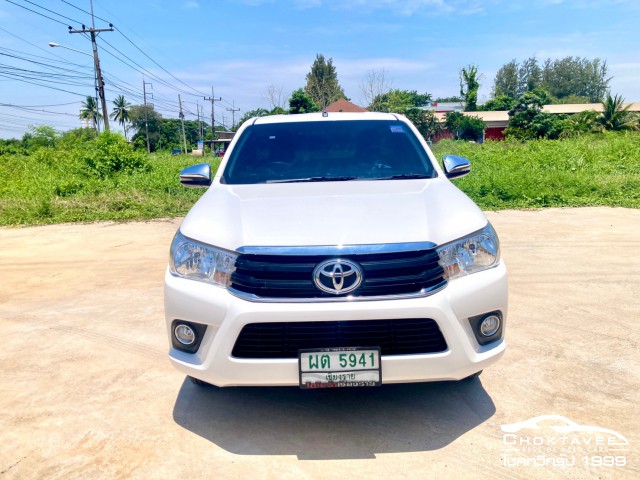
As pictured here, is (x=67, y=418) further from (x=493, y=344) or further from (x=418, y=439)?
(x=493, y=344)

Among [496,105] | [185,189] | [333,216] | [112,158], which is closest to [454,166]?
[333,216]

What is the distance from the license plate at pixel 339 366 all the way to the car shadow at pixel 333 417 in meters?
0.36

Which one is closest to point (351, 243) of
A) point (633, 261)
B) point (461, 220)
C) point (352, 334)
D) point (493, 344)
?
point (352, 334)

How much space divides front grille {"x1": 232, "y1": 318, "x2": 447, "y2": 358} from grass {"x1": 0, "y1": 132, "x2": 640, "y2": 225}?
8131 millimetres

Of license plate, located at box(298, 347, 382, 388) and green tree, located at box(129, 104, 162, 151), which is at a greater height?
green tree, located at box(129, 104, 162, 151)

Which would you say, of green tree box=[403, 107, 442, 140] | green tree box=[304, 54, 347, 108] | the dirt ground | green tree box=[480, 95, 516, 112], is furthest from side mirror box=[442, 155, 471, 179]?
green tree box=[480, 95, 516, 112]

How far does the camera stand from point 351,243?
2371 millimetres

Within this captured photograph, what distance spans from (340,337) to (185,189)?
10.1m

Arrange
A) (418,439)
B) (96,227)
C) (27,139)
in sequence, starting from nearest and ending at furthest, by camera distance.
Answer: (418,439)
(96,227)
(27,139)

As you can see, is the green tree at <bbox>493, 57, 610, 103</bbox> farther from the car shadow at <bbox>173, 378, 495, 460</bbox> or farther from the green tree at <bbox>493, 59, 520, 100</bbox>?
the car shadow at <bbox>173, 378, 495, 460</bbox>

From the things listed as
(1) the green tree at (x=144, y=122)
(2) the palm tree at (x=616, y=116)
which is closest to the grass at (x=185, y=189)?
(2) the palm tree at (x=616, y=116)

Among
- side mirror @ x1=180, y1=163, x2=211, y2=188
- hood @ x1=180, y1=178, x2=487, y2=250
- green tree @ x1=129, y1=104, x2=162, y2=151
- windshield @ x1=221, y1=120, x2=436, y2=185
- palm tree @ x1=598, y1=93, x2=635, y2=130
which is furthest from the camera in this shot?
green tree @ x1=129, y1=104, x2=162, y2=151

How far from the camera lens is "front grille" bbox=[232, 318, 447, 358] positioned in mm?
2340

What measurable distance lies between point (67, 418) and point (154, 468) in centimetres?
77
